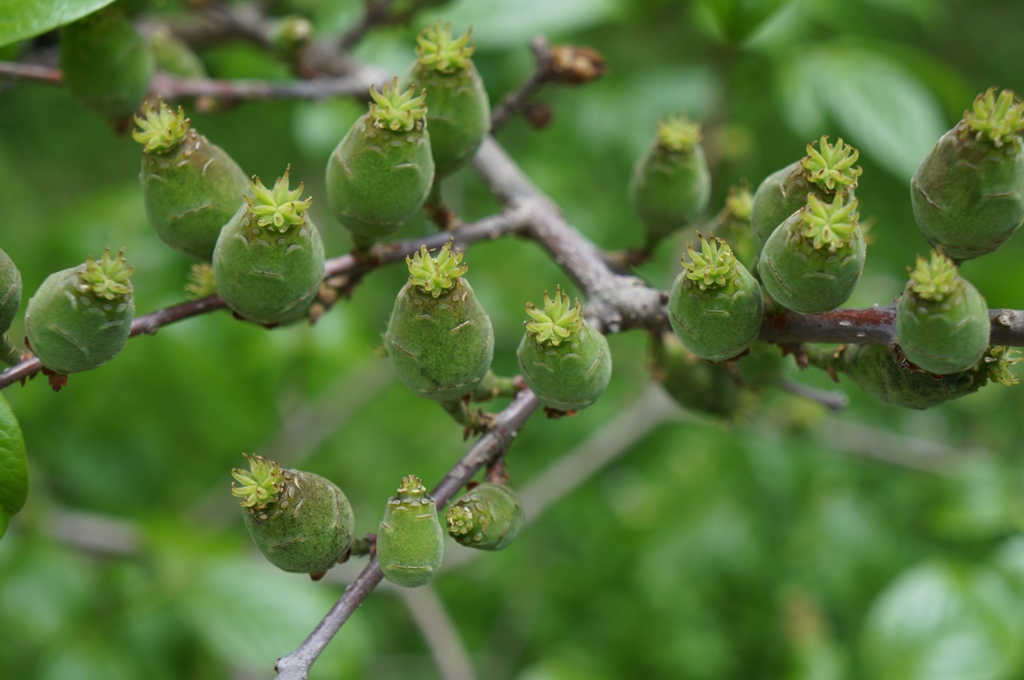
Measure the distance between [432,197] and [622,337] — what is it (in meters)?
1.85

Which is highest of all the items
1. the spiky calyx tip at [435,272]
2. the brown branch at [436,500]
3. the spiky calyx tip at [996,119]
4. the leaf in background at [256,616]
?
the spiky calyx tip at [996,119]

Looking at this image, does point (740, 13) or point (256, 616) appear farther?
point (256, 616)

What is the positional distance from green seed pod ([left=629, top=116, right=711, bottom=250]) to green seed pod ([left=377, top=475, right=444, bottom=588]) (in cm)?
66

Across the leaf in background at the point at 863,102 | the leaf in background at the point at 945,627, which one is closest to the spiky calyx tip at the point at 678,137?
the leaf in background at the point at 863,102

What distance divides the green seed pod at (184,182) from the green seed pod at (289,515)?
1.05 feet

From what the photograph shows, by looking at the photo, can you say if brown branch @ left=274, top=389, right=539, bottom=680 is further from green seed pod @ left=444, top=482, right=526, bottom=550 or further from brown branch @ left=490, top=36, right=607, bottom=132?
brown branch @ left=490, top=36, right=607, bottom=132

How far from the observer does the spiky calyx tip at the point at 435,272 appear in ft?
3.11

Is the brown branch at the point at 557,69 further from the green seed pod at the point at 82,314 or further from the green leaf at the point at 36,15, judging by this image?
the green seed pod at the point at 82,314

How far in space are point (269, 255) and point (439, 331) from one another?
0.20 metres

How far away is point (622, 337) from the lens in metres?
3.10

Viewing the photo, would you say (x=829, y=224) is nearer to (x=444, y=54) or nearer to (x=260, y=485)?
(x=444, y=54)

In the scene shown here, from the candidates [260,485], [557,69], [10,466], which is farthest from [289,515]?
[557,69]

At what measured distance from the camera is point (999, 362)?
96cm

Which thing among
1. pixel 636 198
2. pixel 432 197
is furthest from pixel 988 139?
pixel 432 197
